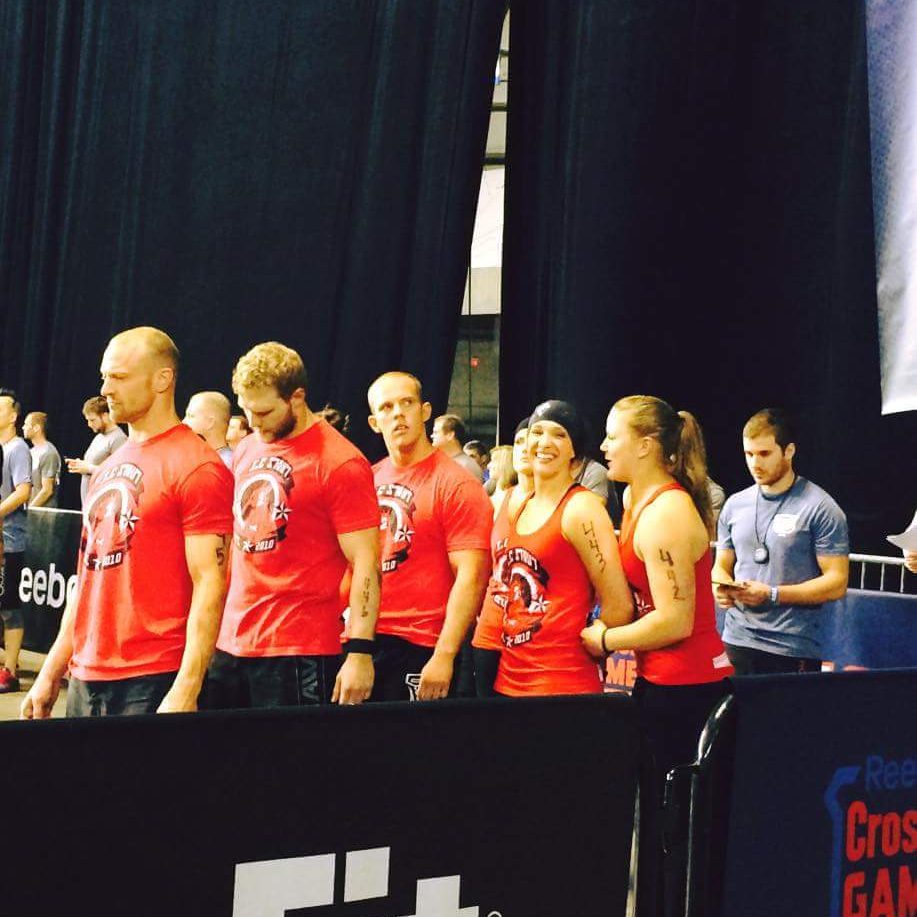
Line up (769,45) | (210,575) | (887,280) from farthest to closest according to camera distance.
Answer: (769,45) → (887,280) → (210,575)

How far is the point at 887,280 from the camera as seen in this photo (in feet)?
23.9

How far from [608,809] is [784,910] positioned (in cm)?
57

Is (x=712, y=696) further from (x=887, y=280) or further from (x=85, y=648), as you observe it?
(x=887, y=280)

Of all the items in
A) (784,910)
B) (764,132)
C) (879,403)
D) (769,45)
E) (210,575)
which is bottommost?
(784,910)

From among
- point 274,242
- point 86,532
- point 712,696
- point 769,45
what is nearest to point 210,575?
point 86,532

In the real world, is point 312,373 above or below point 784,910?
above

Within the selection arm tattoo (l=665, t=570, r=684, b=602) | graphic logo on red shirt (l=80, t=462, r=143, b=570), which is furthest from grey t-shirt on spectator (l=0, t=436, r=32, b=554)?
arm tattoo (l=665, t=570, r=684, b=602)

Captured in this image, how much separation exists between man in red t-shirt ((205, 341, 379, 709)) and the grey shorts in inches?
191

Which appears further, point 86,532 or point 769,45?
point 769,45

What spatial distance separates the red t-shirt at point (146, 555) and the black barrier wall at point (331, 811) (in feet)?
6.67

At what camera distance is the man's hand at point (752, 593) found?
5.98 metres

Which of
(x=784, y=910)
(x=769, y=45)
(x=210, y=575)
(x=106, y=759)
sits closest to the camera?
(x=106, y=759)

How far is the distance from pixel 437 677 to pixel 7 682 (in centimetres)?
509

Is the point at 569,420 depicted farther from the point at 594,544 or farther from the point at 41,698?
the point at 41,698
